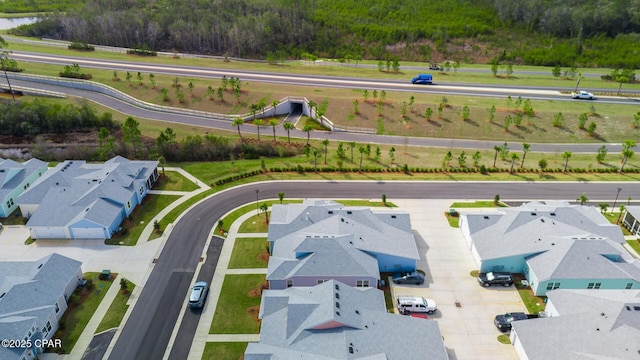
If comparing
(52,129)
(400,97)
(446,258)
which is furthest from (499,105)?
(52,129)

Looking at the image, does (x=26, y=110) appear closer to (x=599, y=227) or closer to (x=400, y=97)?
(x=400, y=97)

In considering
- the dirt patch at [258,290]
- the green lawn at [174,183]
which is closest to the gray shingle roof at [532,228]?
the dirt patch at [258,290]

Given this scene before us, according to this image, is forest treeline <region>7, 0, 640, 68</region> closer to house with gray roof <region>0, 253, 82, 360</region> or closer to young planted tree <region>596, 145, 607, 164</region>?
young planted tree <region>596, 145, 607, 164</region>

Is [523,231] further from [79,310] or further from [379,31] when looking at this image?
[379,31]

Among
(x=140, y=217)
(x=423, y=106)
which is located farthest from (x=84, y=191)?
(x=423, y=106)

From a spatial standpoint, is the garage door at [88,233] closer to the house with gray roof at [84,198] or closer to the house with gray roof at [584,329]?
the house with gray roof at [84,198]
